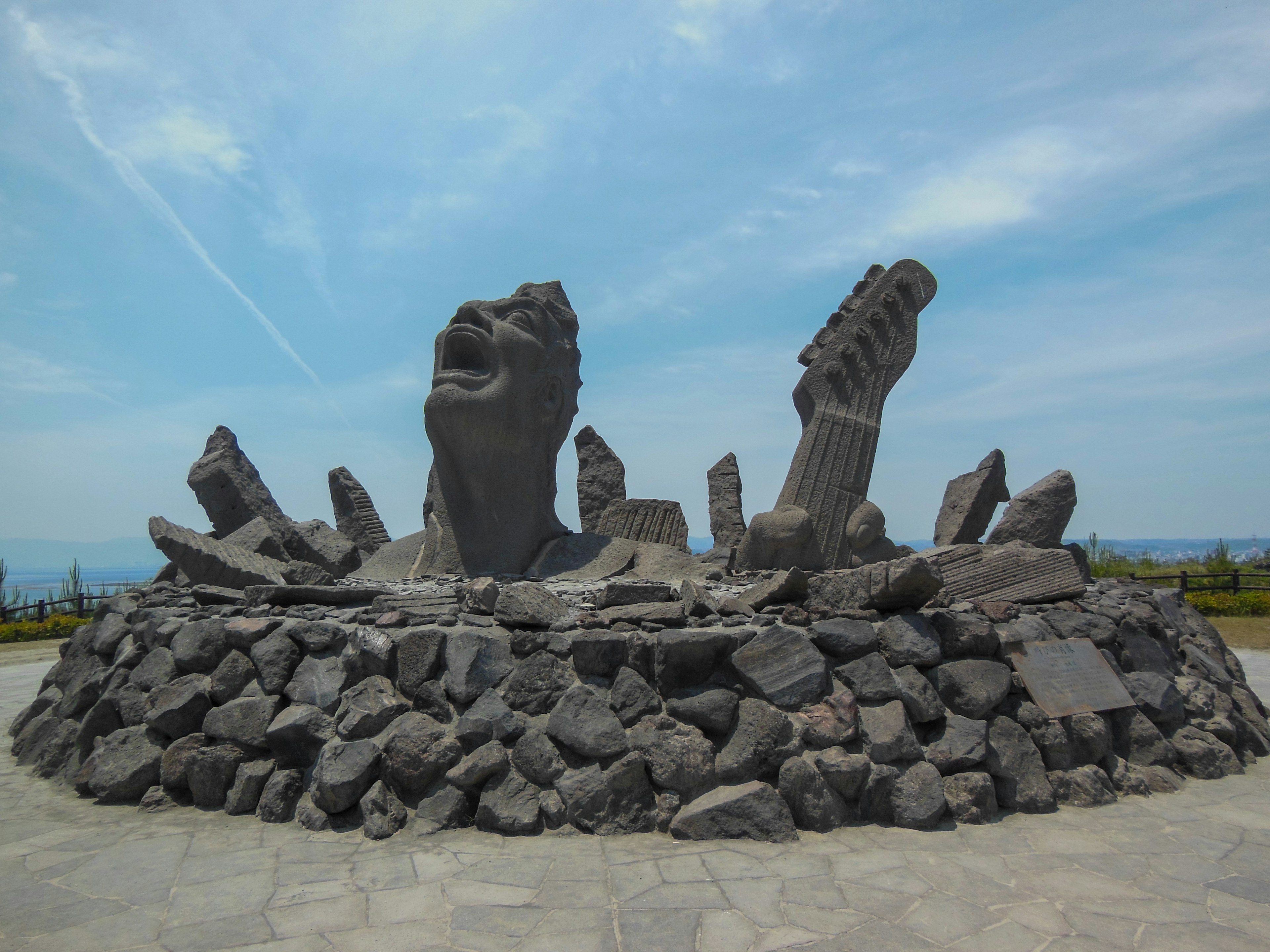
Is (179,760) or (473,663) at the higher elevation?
(473,663)

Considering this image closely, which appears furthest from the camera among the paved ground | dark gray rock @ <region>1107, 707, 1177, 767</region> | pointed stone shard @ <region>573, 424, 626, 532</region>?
pointed stone shard @ <region>573, 424, 626, 532</region>

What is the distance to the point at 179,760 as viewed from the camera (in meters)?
3.78

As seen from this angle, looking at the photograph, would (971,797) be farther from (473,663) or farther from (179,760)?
(179,760)

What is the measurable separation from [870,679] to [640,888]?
1478mm

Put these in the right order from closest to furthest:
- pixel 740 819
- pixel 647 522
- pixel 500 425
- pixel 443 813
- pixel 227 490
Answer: pixel 740 819 < pixel 443 813 < pixel 500 425 < pixel 227 490 < pixel 647 522

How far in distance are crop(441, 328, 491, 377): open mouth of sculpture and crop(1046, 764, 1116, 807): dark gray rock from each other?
445cm

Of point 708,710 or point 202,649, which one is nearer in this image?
point 708,710

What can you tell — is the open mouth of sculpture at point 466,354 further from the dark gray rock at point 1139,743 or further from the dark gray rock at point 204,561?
the dark gray rock at point 1139,743

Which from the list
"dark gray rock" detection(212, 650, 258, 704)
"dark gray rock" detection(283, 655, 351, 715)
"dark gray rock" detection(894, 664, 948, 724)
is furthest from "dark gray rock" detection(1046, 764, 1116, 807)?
"dark gray rock" detection(212, 650, 258, 704)

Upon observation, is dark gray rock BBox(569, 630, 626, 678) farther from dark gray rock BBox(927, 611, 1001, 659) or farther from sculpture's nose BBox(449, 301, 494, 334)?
sculpture's nose BBox(449, 301, 494, 334)

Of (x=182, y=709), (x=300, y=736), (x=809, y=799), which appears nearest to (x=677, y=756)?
(x=809, y=799)

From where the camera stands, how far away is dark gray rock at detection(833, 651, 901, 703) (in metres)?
3.69

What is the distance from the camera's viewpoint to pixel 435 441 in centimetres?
636

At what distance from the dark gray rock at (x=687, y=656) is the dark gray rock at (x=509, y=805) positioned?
712mm
